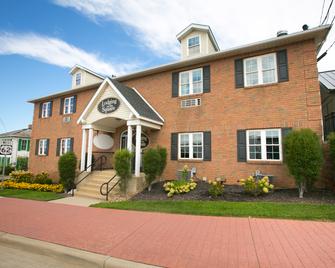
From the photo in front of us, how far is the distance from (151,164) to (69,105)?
10.8 metres

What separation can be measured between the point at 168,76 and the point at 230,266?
11.4 metres

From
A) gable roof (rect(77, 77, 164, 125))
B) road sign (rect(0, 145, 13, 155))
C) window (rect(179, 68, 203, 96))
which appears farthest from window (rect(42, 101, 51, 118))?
window (rect(179, 68, 203, 96))

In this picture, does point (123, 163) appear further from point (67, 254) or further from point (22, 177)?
point (22, 177)

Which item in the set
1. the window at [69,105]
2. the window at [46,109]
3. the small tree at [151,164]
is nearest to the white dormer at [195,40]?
the small tree at [151,164]

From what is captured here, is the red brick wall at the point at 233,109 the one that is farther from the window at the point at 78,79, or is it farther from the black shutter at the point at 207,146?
the window at the point at 78,79

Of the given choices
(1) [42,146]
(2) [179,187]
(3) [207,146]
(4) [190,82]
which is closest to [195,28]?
(4) [190,82]

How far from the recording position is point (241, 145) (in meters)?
10.8

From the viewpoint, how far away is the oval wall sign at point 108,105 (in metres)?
12.2

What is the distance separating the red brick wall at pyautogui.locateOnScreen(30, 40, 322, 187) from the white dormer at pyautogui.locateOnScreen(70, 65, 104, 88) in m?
6.33

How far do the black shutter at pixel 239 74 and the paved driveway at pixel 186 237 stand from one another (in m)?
7.12

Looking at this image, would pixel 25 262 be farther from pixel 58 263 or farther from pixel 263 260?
pixel 263 260

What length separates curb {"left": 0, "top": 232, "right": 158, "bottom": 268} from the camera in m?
3.97

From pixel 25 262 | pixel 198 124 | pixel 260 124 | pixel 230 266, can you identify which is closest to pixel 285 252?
pixel 230 266

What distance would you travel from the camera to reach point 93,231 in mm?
5695
